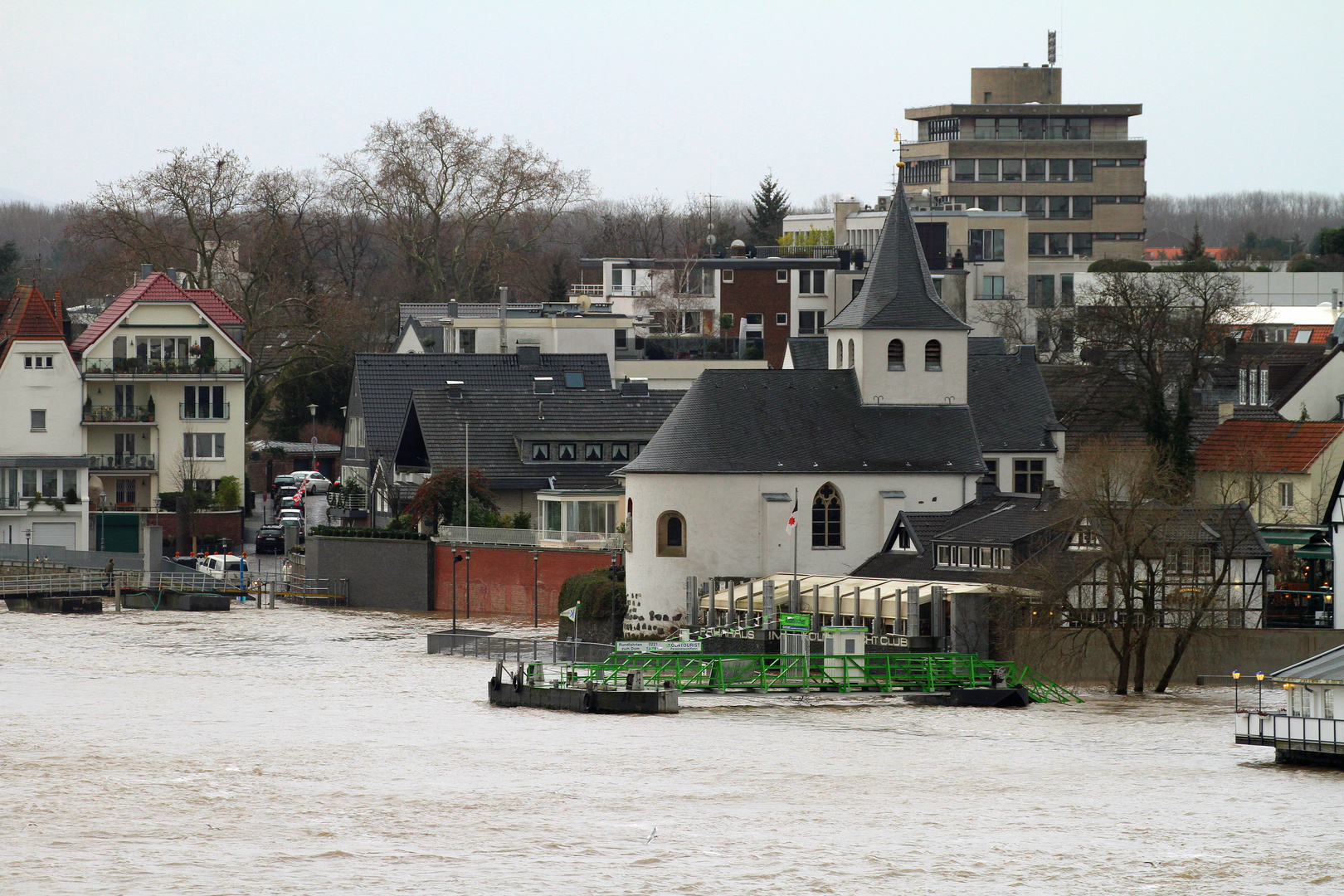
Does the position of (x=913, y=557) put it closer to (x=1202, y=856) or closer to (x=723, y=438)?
(x=723, y=438)

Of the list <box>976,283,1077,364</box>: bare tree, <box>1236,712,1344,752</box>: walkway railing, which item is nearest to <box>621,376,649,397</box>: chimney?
<box>976,283,1077,364</box>: bare tree

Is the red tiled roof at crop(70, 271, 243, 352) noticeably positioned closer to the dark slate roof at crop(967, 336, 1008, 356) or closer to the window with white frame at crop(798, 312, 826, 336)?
the dark slate roof at crop(967, 336, 1008, 356)

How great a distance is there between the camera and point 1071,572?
197ft

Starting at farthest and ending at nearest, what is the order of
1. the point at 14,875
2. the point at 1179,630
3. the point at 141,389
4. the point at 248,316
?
the point at 248,316 < the point at 141,389 < the point at 1179,630 < the point at 14,875

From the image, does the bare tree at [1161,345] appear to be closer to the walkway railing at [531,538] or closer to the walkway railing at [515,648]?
the walkway railing at [531,538]

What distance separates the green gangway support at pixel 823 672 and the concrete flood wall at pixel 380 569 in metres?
23.1

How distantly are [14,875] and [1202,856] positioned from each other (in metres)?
18.4

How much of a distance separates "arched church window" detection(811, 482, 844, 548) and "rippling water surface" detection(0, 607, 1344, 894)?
13795 mm

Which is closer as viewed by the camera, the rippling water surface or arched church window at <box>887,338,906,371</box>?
the rippling water surface

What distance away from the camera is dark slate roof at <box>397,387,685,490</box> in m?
84.3

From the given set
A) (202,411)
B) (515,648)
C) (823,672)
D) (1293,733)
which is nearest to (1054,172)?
(202,411)

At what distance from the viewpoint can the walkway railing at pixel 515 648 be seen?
61.8 meters

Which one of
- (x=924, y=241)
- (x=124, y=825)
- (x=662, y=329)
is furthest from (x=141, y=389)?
(x=124, y=825)

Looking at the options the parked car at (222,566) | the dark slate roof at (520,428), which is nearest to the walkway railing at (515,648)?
the dark slate roof at (520,428)
